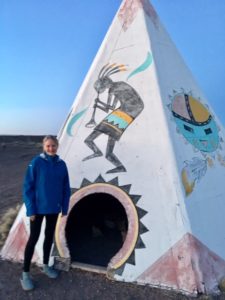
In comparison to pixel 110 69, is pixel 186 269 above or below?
below

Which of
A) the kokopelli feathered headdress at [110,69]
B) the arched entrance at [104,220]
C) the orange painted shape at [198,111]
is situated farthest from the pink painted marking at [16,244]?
the orange painted shape at [198,111]

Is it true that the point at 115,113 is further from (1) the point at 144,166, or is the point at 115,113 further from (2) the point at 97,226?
(2) the point at 97,226

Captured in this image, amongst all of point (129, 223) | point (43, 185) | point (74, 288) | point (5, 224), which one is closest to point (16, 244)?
point (74, 288)

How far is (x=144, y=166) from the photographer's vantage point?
166 inches

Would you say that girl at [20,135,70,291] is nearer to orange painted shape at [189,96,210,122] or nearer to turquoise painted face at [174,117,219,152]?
turquoise painted face at [174,117,219,152]

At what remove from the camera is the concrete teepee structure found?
3836mm

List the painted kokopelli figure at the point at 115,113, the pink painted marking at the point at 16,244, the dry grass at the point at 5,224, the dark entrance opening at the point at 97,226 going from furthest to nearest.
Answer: the dry grass at the point at 5,224, the dark entrance opening at the point at 97,226, the painted kokopelli figure at the point at 115,113, the pink painted marking at the point at 16,244

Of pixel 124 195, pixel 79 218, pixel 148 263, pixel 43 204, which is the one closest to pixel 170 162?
pixel 124 195

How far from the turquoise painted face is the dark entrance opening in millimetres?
1414

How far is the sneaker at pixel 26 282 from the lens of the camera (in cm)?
370

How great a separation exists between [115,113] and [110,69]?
0.70m

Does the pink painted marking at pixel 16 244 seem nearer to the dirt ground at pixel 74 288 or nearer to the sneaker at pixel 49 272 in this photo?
the dirt ground at pixel 74 288

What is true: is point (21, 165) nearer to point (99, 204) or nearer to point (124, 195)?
point (99, 204)

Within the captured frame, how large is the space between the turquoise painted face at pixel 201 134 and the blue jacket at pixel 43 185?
1.69 metres
